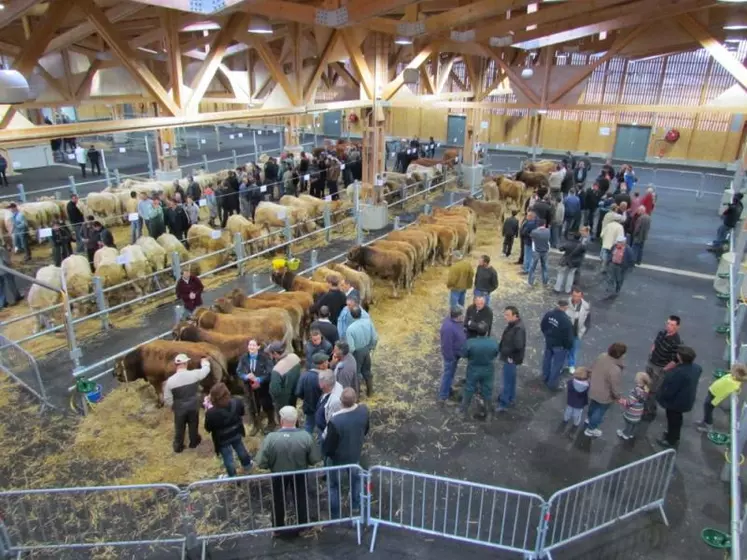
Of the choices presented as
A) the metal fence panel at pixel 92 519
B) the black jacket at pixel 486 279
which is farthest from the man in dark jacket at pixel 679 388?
the metal fence panel at pixel 92 519

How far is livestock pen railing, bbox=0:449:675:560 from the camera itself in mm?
5716

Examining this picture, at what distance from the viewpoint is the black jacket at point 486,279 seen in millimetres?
10281

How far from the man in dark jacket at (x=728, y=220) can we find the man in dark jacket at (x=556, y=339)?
9217 mm

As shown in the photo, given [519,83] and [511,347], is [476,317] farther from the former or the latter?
[519,83]

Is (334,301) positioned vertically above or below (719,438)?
above

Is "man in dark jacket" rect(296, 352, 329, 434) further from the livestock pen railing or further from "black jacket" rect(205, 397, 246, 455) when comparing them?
the livestock pen railing

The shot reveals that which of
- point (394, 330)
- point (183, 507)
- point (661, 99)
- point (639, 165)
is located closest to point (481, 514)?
point (183, 507)

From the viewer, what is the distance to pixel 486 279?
10312mm

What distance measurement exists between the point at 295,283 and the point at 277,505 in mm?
5112

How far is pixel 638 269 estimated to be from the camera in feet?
45.4

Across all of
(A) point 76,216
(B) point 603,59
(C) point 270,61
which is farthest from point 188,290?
(B) point 603,59

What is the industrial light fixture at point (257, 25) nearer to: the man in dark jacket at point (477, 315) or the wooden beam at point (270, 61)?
the wooden beam at point (270, 61)

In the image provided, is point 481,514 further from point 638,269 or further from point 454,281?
point 638,269

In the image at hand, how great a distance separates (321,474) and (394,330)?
168 inches
